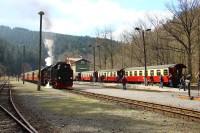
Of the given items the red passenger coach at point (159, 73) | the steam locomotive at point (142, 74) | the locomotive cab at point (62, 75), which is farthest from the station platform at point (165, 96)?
the steam locomotive at point (142, 74)

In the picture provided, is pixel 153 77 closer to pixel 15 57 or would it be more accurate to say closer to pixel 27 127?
pixel 27 127

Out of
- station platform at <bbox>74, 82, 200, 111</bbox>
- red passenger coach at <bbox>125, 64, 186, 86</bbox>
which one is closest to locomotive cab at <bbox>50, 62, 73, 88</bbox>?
station platform at <bbox>74, 82, 200, 111</bbox>

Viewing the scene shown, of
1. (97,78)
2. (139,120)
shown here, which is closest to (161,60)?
(97,78)

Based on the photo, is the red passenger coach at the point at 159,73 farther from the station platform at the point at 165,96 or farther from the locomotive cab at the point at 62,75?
the locomotive cab at the point at 62,75

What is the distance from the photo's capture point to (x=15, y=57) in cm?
17662

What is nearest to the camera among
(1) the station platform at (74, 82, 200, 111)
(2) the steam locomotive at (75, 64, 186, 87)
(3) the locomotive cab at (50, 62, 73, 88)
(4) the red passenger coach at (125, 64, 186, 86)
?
(1) the station platform at (74, 82, 200, 111)

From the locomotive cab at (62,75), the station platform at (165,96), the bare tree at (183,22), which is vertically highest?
the bare tree at (183,22)

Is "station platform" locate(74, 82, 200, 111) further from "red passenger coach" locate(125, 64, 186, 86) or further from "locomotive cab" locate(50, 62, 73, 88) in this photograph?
"red passenger coach" locate(125, 64, 186, 86)

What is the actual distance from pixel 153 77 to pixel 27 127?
137 ft

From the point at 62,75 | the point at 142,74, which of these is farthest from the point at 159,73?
the point at 62,75

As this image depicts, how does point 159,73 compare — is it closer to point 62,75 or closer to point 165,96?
point 62,75

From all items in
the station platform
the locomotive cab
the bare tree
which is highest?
the bare tree

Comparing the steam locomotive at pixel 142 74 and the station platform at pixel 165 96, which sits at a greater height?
the steam locomotive at pixel 142 74

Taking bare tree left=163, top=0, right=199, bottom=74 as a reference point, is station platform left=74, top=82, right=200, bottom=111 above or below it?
below
